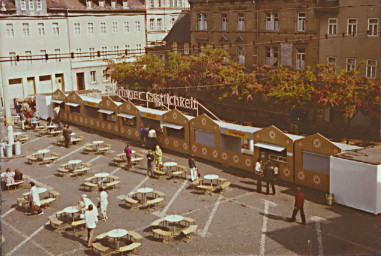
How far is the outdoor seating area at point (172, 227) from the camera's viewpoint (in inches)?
811

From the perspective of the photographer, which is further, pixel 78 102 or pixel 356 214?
pixel 78 102

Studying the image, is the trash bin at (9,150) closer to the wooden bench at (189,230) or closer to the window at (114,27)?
the wooden bench at (189,230)

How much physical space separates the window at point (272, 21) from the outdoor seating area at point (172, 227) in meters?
33.1

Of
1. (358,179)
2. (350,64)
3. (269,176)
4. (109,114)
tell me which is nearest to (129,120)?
(109,114)

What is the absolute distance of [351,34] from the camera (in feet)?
141

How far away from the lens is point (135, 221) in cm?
2288

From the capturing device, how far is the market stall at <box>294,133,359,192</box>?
25422 mm

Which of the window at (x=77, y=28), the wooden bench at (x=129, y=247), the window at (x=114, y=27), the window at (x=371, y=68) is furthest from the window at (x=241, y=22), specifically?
the wooden bench at (x=129, y=247)

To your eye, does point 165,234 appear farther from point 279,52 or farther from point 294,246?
point 279,52

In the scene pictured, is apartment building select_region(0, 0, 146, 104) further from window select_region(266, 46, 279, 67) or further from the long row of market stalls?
window select_region(266, 46, 279, 67)

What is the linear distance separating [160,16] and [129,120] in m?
39.4

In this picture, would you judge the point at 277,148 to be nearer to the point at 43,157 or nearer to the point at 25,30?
the point at 43,157

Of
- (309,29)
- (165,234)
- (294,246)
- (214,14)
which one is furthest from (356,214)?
(214,14)

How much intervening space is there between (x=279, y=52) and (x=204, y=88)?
27.8 feet
